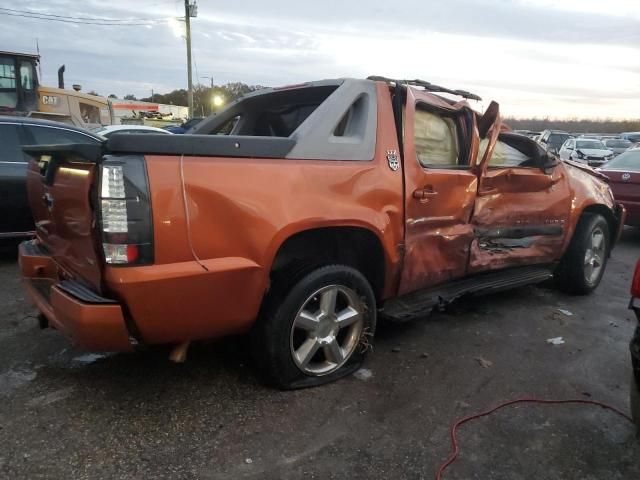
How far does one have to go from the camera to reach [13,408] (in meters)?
2.95

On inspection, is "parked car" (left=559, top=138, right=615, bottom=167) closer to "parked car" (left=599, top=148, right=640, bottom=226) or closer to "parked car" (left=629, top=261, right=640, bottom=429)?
"parked car" (left=599, top=148, right=640, bottom=226)

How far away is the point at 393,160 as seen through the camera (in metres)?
3.43

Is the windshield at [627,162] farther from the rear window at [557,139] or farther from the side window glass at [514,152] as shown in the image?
the rear window at [557,139]

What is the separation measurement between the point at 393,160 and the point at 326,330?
1.15 meters

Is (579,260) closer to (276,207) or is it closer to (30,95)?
(276,207)

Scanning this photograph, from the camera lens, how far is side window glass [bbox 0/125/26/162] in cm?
590

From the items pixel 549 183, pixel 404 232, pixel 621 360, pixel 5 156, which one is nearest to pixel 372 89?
pixel 404 232

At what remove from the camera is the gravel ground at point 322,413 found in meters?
2.55

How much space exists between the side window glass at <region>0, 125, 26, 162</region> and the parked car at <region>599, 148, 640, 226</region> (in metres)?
8.40

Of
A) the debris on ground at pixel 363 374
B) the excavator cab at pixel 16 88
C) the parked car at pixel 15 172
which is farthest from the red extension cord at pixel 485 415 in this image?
the excavator cab at pixel 16 88

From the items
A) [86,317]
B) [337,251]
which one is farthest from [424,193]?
[86,317]

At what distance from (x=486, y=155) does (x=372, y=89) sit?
1.20 m

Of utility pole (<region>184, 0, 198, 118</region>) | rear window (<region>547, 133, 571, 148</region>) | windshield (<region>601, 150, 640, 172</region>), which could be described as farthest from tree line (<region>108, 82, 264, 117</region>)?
windshield (<region>601, 150, 640, 172</region>)

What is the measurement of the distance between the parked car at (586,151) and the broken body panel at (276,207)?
19.2 metres
